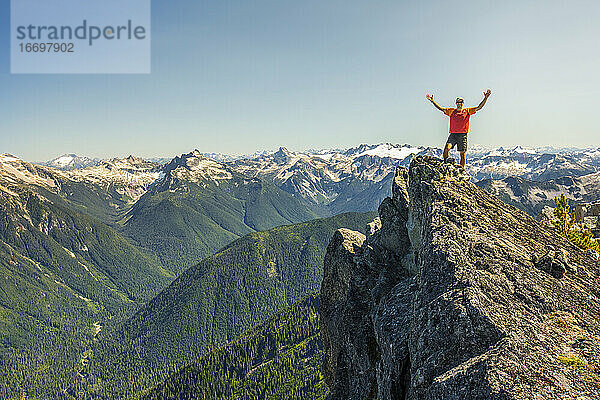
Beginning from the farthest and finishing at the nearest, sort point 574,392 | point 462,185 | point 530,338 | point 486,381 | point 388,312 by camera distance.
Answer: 1. point 462,185
2. point 388,312
3. point 530,338
4. point 486,381
5. point 574,392

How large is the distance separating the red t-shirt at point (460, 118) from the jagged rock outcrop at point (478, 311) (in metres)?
2.56

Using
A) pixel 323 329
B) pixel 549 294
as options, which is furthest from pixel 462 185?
pixel 323 329

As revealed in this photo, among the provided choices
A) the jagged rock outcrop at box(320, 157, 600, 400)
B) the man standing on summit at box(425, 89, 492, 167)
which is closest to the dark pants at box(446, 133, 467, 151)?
the man standing on summit at box(425, 89, 492, 167)

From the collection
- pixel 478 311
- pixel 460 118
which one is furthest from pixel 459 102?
pixel 478 311

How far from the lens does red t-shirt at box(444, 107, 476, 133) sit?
72.5 feet

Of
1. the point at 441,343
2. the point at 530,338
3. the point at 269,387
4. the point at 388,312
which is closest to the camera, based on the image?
the point at 530,338

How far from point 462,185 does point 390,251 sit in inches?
315

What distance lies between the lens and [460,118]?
72.8ft

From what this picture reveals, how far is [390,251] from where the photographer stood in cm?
2575

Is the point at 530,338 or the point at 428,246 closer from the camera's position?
the point at 530,338

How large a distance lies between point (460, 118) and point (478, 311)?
14.1 meters

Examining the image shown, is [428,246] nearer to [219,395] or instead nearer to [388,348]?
[388,348]

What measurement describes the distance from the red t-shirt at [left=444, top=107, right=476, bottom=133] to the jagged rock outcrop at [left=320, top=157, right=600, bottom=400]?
256 cm

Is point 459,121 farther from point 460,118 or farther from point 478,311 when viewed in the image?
point 478,311
